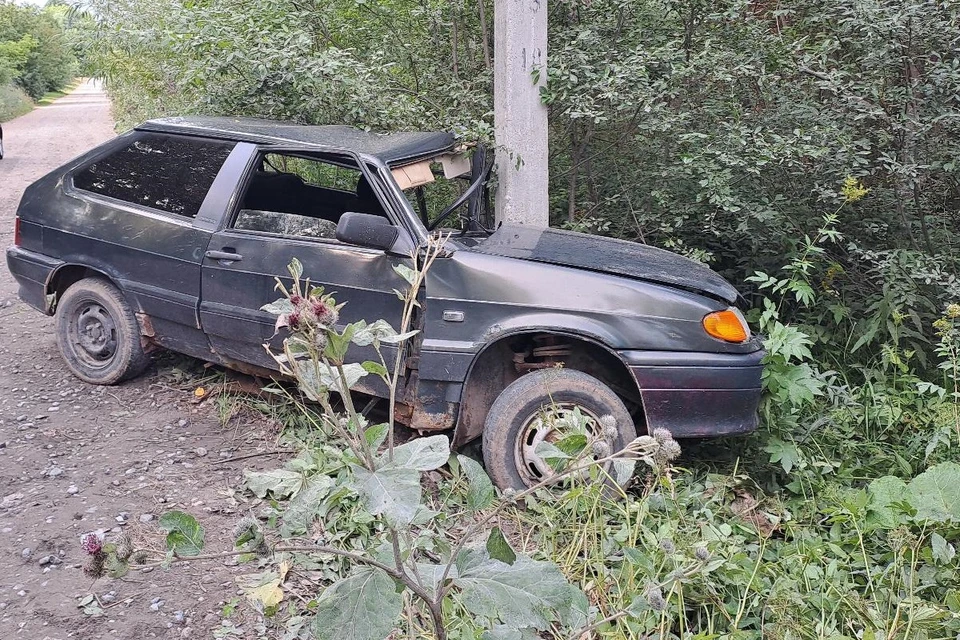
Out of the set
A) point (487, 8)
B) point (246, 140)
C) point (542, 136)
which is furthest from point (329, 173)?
point (487, 8)

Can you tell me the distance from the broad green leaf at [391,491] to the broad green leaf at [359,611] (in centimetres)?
19

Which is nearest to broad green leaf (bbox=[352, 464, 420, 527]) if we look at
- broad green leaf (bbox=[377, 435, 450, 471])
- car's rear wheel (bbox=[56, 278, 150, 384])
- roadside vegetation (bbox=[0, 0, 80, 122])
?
broad green leaf (bbox=[377, 435, 450, 471])

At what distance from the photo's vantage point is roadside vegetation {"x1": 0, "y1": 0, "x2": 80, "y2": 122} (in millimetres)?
28577

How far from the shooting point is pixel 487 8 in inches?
258

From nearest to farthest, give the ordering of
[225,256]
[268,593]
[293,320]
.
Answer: [293,320] < [268,593] < [225,256]

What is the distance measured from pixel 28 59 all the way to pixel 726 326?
40137 millimetres

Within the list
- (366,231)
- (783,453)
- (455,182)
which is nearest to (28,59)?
(455,182)

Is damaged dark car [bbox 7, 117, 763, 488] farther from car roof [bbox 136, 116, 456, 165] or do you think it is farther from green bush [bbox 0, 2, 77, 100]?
green bush [bbox 0, 2, 77, 100]

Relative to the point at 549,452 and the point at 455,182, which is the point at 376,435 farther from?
the point at 455,182

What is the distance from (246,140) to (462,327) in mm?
1684

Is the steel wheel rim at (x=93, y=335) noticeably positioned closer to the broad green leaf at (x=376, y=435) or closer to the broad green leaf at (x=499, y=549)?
the broad green leaf at (x=376, y=435)

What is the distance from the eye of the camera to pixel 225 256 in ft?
13.5

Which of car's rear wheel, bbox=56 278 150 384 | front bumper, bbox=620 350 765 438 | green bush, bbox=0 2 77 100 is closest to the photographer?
front bumper, bbox=620 350 765 438

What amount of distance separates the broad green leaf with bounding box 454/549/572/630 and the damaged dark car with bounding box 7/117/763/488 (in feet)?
5.12
